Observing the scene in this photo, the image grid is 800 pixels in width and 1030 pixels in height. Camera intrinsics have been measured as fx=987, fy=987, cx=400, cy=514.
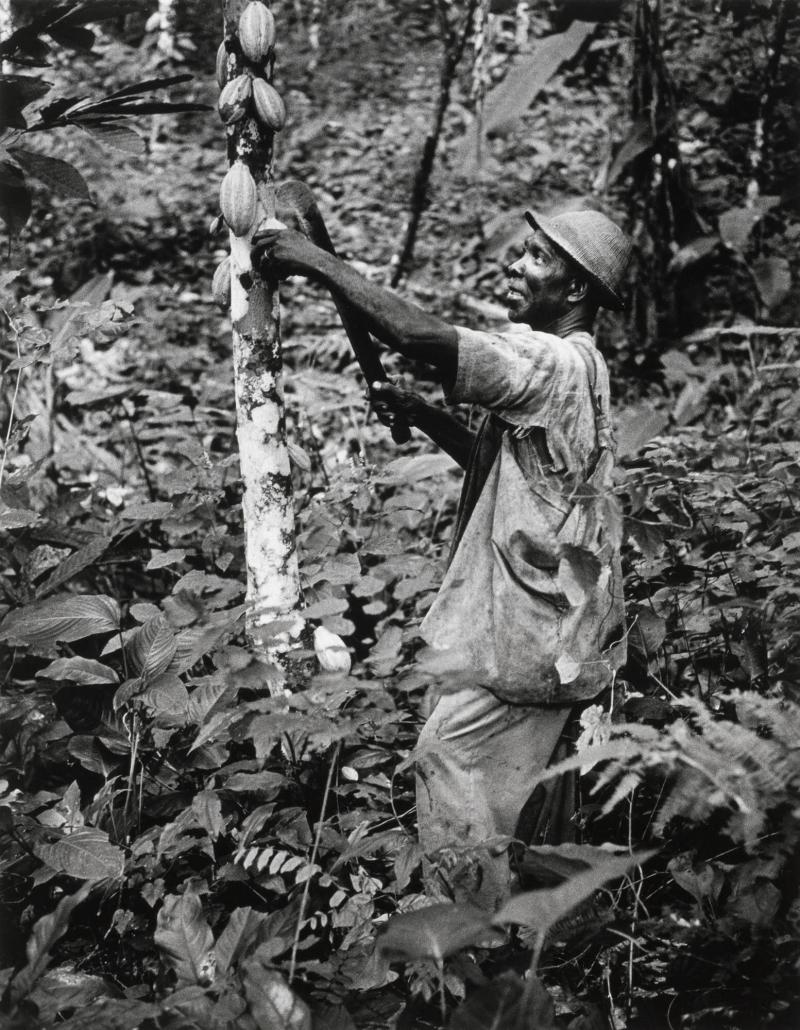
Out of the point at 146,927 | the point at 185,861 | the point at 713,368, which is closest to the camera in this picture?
the point at 146,927

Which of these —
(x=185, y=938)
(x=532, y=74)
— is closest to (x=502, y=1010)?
(x=185, y=938)

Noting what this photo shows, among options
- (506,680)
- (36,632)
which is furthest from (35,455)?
(506,680)

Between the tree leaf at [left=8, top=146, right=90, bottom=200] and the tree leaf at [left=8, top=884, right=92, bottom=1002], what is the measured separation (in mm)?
1904

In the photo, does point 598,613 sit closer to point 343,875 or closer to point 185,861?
point 343,875

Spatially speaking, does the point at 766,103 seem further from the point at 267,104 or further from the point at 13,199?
the point at 13,199

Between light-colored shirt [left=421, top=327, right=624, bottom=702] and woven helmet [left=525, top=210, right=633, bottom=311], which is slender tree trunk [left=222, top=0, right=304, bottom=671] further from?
woven helmet [left=525, top=210, right=633, bottom=311]

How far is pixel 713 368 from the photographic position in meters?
5.85

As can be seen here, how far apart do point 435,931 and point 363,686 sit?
58cm

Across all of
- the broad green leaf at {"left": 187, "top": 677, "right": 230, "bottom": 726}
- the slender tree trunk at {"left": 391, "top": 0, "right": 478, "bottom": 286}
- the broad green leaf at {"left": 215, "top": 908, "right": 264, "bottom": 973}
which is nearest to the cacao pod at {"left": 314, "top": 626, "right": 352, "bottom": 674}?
the broad green leaf at {"left": 187, "top": 677, "right": 230, "bottom": 726}

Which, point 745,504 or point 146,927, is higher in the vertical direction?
point 745,504

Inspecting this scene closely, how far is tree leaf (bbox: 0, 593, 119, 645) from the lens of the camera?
3.00 metres

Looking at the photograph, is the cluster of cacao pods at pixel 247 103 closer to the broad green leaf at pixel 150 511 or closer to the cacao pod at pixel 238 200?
the cacao pod at pixel 238 200

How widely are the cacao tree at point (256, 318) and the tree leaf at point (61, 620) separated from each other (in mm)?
473

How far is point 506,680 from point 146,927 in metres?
1.26
